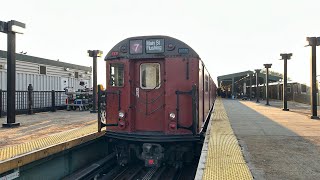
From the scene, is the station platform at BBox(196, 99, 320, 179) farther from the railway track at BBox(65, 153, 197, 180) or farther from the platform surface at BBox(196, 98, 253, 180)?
the railway track at BBox(65, 153, 197, 180)

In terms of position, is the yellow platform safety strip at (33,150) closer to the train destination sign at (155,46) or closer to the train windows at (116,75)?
the train windows at (116,75)

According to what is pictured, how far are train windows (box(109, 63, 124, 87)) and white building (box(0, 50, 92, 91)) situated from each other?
34.2ft

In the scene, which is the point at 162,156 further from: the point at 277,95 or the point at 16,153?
the point at 277,95

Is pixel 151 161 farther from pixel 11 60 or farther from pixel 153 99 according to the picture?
pixel 11 60

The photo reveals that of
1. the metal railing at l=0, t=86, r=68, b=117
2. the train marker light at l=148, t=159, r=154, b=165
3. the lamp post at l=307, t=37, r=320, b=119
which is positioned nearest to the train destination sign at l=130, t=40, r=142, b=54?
the train marker light at l=148, t=159, r=154, b=165

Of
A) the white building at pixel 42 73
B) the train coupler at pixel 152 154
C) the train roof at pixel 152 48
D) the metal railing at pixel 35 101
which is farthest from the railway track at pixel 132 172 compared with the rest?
the white building at pixel 42 73

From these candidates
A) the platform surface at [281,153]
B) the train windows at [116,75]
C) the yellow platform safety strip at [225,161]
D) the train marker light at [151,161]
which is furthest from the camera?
the train windows at [116,75]

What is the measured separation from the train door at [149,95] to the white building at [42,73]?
11.1 metres

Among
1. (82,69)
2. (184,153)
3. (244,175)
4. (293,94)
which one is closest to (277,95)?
(293,94)

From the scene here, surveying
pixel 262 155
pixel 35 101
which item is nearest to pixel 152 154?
pixel 262 155

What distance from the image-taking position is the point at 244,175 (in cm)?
421

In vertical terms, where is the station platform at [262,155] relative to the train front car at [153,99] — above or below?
below

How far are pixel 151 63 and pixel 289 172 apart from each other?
155 inches

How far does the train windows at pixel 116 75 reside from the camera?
703 centimetres
